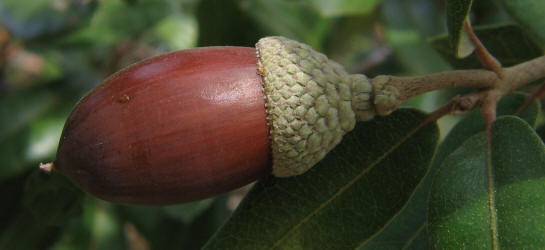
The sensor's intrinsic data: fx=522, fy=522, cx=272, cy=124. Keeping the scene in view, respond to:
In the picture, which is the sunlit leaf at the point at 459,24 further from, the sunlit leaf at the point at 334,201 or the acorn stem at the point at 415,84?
the sunlit leaf at the point at 334,201

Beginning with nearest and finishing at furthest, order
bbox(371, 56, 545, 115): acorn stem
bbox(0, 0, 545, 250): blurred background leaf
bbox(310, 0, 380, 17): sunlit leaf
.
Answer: bbox(371, 56, 545, 115): acorn stem
bbox(0, 0, 545, 250): blurred background leaf
bbox(310, 0, 380, 17): sunlit leaf

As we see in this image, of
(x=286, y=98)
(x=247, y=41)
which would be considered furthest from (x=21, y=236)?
(x=286, y=98)

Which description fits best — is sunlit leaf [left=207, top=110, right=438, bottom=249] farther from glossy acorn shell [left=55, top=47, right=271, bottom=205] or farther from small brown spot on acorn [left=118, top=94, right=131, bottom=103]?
small brown spot on acorn [left=118, top=94, right=131, bottom=103]

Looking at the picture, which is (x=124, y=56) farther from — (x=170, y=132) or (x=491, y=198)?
(x=491, y=198)

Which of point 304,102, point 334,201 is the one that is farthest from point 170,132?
point 334,201

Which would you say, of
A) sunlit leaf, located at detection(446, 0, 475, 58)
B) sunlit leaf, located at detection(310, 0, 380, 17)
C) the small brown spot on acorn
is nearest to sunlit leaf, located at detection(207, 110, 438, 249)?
sunlit leaf, located at detection(446, 0, 475, 58)

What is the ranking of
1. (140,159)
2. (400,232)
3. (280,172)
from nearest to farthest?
(140,159) → (280,172) → (400,232)

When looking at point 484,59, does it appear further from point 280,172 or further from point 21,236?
point 21,236
